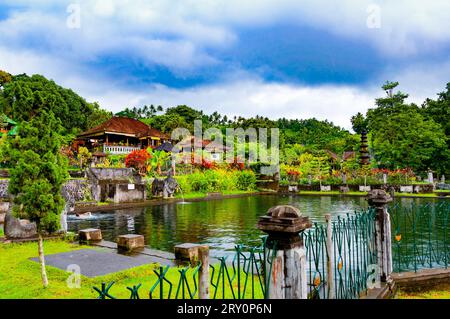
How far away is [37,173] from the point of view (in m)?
5.34

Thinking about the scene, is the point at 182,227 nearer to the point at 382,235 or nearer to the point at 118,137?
the point at 382,235

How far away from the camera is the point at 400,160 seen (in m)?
32.6

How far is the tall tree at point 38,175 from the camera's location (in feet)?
17.3

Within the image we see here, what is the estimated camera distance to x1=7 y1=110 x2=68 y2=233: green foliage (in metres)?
5.29

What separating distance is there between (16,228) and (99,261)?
340 cm

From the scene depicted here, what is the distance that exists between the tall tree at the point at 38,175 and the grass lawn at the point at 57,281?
33 centimetres

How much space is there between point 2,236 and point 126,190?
462 inches

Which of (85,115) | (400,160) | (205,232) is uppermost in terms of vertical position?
(85,115)

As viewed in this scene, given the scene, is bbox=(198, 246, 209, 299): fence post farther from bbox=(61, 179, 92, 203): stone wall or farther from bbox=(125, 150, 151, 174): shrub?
bbox=(125, 150, 151, 174): shrub

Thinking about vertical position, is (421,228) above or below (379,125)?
below

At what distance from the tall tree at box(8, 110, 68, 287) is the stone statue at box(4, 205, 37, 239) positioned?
3878mm

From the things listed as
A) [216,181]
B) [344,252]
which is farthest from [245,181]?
[344,252]
